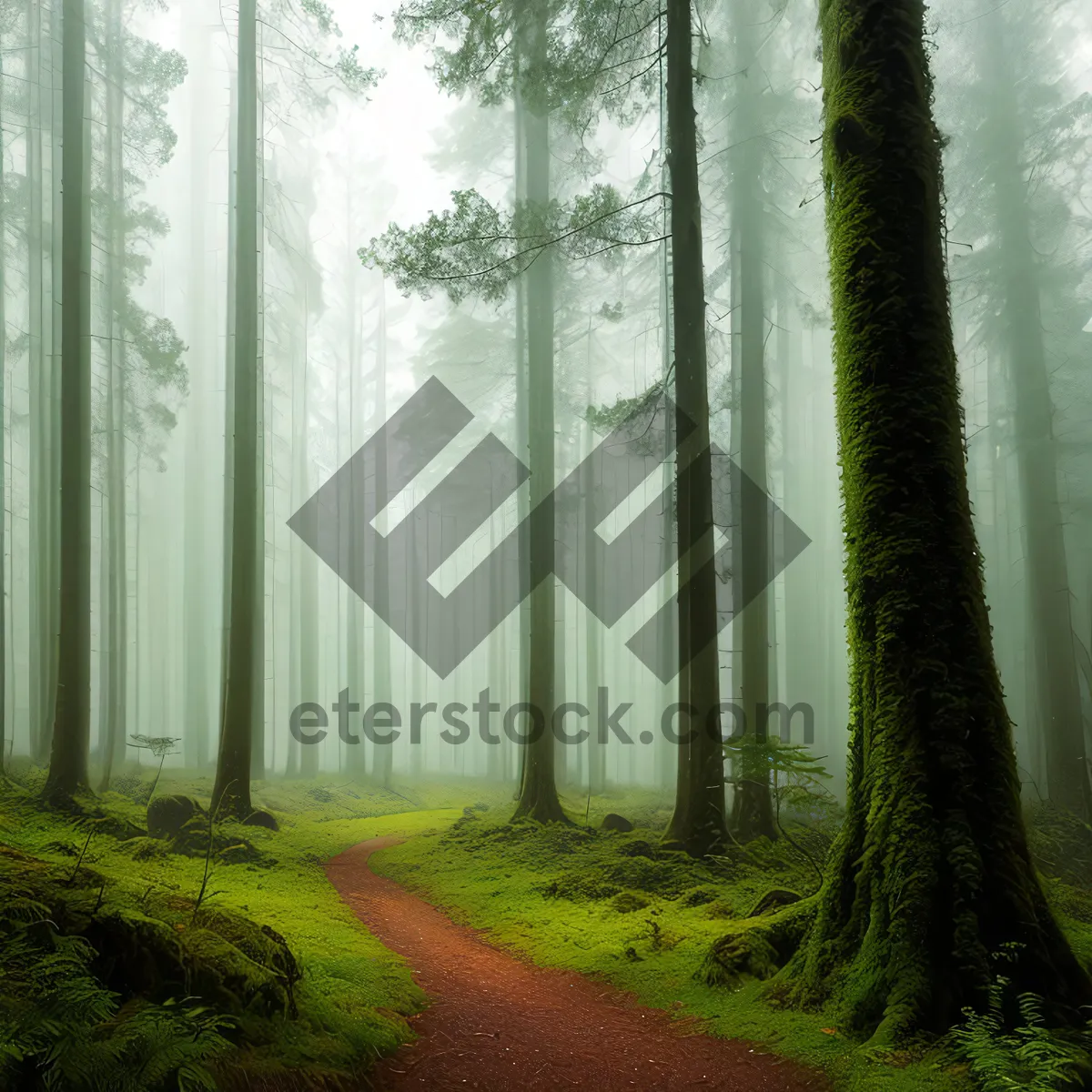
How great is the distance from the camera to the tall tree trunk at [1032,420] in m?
13.0

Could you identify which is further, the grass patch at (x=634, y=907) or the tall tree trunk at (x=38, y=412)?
the tall tree trunk at (x=38, y=412)

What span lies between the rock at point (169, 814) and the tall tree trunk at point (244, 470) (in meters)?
0.54

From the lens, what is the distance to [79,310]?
382 inches

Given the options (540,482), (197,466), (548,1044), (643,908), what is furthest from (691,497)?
(197,466)

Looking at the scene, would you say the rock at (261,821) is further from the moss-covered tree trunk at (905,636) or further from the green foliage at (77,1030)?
the moss-covered tree trunk at (905,636)

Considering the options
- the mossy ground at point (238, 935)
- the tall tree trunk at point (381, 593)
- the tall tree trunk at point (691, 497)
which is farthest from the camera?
the tall tree trunk at point (381, 593)

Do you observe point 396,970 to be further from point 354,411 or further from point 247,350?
point 354,411

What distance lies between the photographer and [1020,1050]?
121 inches

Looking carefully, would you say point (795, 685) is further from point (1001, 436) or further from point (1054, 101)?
point (1054, 101)

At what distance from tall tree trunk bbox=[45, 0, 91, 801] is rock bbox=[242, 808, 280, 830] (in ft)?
7.31

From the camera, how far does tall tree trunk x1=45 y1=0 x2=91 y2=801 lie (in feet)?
30.8

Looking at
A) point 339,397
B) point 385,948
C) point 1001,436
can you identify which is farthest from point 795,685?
point 385,948

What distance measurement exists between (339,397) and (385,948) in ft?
63.8

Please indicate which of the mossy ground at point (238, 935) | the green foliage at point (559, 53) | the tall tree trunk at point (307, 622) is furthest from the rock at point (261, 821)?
the green foliage at point (559, 53)
